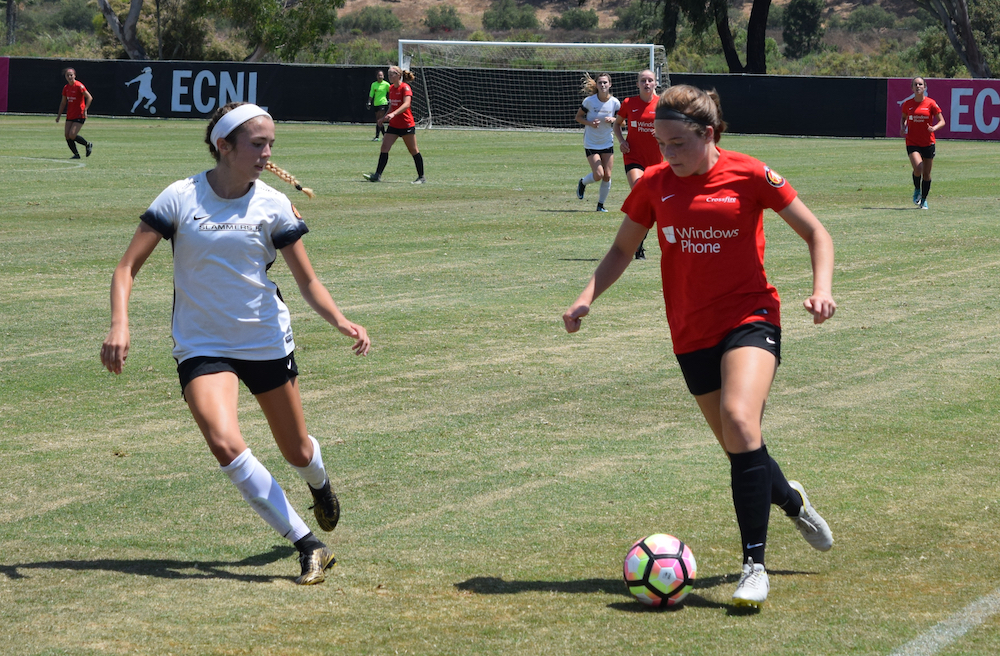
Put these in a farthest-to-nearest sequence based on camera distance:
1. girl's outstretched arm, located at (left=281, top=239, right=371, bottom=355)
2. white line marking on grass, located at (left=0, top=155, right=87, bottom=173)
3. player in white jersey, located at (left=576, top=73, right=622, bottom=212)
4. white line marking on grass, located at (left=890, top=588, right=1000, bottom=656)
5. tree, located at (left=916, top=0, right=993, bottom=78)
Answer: tree, located at (left=916, top=0, right=993, bottom=78), white line marking on grass, located at (left=0, top=155, right=87, bottom=173), player in white jersey, located at (left=576, top=73, right=622, bottom=212), girl's outstretched arm, located at (left=281, top=239, right=371, bottom=355), white line marking on grass, located at (left=890, top=588, right=1000, bottom=656)

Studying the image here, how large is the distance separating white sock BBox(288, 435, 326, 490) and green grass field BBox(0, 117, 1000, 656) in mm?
336

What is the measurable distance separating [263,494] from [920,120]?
18.9 metres

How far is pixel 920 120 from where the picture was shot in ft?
71.6

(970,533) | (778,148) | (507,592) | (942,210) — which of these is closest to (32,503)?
(507,592)

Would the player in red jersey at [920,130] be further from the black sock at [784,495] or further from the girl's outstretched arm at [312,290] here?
the girl's outstretched arm at [312,290]

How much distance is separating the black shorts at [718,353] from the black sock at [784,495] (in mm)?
415

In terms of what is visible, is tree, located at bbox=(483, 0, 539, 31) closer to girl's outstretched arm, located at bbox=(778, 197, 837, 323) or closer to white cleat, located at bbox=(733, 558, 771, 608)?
girl's outstretched arm, located at bbox=(778, 197, 837, 323)

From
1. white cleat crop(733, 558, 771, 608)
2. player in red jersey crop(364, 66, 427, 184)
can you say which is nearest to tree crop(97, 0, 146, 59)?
player in red jersey crop(364, 66, 427, 184)

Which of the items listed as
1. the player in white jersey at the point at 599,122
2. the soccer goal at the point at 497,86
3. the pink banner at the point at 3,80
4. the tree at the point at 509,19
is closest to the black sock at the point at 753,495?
the player in white jersey at the point at 599,122

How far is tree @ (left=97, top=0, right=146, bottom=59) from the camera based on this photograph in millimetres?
63969

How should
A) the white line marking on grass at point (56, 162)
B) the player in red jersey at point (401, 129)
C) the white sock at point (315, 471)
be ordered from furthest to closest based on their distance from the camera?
the white line marking on grass at point (56, 162)
the player in red jersey at point (401, 129)
the white sock at point (315, 471)

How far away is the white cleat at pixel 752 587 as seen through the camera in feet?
16.0

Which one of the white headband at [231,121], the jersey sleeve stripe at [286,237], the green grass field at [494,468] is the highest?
the white headband at [231,121]

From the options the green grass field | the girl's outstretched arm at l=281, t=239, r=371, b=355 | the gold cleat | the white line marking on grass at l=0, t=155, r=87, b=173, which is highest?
the girl's outstretched arm at l=281, t=239, r=371, b=355
